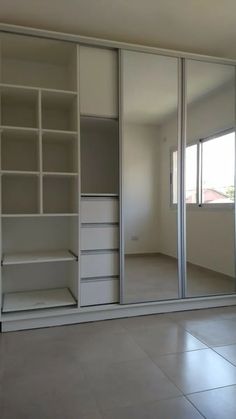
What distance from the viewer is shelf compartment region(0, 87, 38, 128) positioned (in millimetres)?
2842

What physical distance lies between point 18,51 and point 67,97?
62 cm

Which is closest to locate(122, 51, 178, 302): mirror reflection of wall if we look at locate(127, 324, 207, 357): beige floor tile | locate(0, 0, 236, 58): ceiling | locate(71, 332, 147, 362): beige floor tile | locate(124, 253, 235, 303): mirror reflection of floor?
locate(124, 253, 235, 303): mirror reflection of floor

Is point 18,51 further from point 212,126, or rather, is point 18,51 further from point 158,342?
point 158,342

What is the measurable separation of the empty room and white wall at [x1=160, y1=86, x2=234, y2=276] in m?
0.01

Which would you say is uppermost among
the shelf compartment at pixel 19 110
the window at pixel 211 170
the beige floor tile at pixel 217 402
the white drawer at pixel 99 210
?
the shelf compartment at pixel 19 110

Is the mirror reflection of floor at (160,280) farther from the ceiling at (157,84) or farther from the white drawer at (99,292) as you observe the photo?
the ceiling at (157,84)

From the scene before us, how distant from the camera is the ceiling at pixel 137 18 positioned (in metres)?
2.41

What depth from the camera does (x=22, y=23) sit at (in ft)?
8.62

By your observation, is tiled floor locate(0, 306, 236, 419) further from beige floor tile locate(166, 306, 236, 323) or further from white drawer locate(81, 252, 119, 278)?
white drawer locate(81, 252, 119, 278)

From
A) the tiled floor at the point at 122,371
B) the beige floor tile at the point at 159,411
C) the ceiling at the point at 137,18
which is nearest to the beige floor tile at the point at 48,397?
the tiled floor at the point at 122,371

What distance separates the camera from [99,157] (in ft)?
9.79

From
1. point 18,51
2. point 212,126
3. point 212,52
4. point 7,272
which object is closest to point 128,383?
point 7,272

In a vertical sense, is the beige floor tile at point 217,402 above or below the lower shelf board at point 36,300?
below

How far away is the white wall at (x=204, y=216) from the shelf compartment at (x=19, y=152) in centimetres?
127
